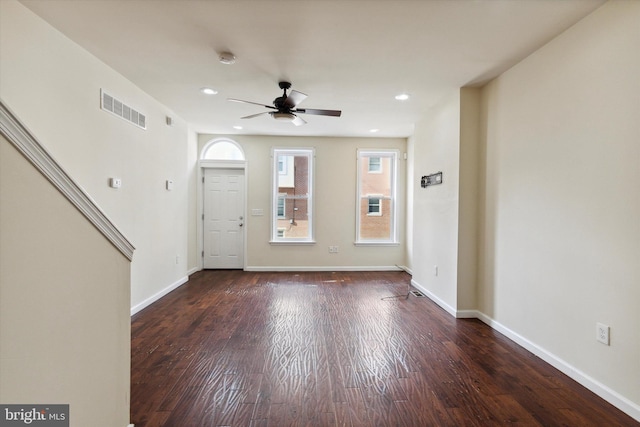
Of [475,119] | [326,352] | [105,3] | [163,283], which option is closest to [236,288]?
[163,283]

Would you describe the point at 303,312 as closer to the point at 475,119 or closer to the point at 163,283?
the point at 163,283

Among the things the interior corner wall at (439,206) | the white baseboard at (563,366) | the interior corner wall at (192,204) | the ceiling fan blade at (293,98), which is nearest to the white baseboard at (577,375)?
the white baseboard at (563,366)

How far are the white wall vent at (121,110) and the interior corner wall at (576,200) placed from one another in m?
4.06

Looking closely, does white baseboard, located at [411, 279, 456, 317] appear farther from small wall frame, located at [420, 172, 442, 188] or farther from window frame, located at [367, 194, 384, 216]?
window frame, located at [367, 194, 384, 216]

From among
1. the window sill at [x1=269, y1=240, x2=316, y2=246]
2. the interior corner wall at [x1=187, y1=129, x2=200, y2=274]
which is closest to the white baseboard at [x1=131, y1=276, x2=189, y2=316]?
the interior corner wall at [x1=187, y1=129, x2=200, y2=274]

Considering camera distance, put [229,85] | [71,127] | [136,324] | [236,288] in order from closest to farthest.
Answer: [71,127] → [136,324] → [229,85] → [236,288]

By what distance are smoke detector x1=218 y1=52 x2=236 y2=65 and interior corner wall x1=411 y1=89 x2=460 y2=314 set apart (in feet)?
8.31

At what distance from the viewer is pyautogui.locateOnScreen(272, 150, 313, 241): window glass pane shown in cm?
577

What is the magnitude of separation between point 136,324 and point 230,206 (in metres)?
2.96

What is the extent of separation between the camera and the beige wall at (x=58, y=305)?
922 mm

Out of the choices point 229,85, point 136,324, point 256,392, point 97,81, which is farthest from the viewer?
point 229,85

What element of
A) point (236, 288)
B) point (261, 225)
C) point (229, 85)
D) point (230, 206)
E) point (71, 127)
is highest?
point (229, 85)

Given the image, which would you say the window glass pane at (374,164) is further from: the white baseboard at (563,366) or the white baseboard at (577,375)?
the white baseboard at (577,375)

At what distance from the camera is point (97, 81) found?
2.75m
